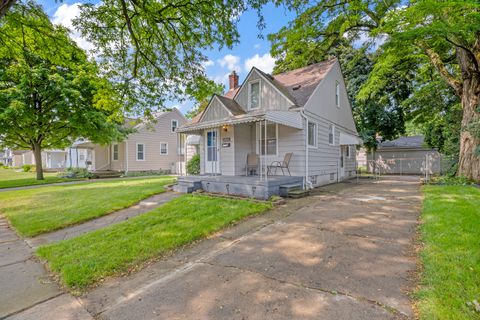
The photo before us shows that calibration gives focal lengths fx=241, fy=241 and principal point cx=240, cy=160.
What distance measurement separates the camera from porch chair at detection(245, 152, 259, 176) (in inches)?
428

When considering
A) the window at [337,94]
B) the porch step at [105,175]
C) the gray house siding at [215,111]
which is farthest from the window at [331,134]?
the porch step at [105,175]

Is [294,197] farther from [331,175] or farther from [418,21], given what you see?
[418,21]

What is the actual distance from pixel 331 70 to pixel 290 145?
16.7ft

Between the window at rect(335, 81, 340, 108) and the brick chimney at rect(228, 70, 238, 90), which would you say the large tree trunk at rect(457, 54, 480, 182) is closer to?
the window at rect(335, 81, 340, 108)

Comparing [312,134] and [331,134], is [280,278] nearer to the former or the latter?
[312,134]

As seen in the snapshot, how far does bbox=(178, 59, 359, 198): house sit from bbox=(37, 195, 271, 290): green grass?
8.03 feet

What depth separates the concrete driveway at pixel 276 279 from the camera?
101 inches

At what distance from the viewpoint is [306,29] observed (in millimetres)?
12242

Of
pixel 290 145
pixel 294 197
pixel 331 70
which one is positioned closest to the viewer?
pixel 294 197

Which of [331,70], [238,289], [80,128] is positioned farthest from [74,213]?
[331,70]

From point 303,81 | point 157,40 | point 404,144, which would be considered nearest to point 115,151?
point 157,40

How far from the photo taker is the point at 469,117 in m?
10.9

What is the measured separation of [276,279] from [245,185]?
5519 millimetres

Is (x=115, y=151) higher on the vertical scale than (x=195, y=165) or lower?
higher
